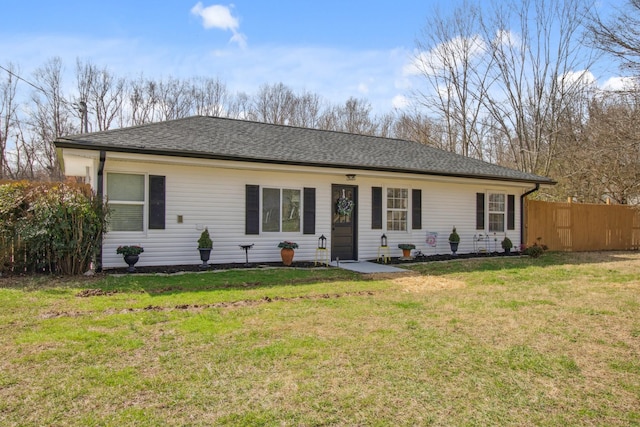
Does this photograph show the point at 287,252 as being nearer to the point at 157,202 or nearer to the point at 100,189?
the point at 157,202

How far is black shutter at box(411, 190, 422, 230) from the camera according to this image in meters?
11.8

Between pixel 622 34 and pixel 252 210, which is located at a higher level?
pixel 622 34

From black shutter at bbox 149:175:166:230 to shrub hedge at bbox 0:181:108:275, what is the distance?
1081 millimetres

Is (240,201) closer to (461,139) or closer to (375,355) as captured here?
(375,355)

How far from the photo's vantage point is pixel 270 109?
94.4ft

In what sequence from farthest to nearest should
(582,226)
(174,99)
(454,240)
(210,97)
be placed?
(210,97), (174,99), (582,226), (454,240)

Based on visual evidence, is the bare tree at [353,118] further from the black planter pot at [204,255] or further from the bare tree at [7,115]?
the black planter pot at [204,255]

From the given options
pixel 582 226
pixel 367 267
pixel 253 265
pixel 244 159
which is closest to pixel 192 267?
pixel 253 265

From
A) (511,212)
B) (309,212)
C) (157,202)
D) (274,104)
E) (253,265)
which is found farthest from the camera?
(274,104)

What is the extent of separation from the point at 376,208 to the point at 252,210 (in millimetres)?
3457

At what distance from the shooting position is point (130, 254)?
831cm

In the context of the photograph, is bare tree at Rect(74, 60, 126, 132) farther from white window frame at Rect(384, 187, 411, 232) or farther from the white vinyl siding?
white window frame at Rect(384, 187, 411, 232)

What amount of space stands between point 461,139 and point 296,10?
15.3 metres

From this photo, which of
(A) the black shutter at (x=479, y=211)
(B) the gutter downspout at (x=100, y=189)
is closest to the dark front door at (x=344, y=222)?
(A) the black shutter at (x=479, y=211)
